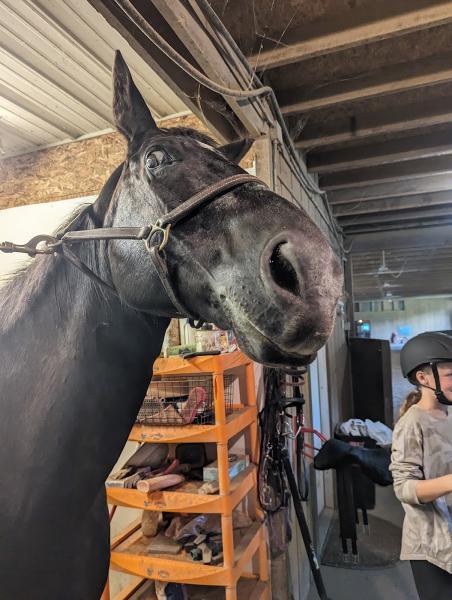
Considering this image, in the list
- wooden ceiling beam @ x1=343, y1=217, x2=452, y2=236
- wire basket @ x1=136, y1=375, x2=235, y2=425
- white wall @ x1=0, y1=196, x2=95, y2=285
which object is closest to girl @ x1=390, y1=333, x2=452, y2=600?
wire basket @ x1=136, y1=375, x2=235, y2=425

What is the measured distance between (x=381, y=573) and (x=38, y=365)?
3.04 m

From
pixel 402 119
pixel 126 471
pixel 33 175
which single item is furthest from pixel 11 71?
pixel 402 119

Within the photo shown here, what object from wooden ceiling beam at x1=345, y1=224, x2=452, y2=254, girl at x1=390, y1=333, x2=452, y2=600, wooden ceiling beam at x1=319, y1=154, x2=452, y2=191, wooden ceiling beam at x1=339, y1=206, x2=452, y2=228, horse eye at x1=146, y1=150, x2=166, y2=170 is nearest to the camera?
horse eye at x1=146, y1=150, x2=166, y2=170

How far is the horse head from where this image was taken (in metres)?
0.62

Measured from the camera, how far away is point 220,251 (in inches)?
27.4

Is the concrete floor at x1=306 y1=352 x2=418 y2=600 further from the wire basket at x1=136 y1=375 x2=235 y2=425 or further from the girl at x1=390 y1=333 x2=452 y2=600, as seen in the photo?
the wire basket at x1=136 y1=375 x2=235 y2=425

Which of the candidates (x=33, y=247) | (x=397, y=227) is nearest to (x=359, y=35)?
(x=33, y=247)

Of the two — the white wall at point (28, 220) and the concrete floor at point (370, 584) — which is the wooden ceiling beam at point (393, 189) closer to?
the white wall at point (28, 220)

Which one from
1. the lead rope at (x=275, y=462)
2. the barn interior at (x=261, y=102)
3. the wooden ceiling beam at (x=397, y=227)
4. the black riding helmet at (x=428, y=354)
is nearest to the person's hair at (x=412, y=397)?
the black riding helmet at (x=428, y=354)

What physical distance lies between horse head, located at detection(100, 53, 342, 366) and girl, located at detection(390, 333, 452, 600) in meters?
1.25

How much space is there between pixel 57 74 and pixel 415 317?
24.0 metres

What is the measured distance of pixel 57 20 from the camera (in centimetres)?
166

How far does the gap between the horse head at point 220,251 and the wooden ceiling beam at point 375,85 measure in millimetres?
1690

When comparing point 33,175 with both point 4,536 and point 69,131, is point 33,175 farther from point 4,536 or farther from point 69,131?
point 4,536
